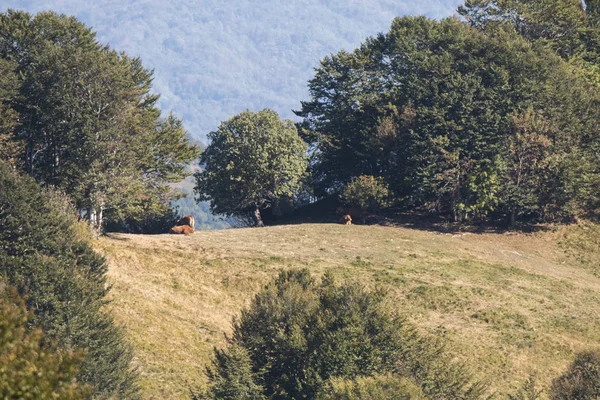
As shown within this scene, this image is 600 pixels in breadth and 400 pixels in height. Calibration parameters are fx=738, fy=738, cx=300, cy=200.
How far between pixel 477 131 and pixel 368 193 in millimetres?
13835

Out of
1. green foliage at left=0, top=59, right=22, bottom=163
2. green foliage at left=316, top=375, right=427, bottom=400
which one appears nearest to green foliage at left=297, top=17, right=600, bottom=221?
green foliage at left=0, top=59, right=22, bottom=163

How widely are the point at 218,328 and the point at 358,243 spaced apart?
76.8ft

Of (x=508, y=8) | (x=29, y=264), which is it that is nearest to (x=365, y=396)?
(x=29, y=264)

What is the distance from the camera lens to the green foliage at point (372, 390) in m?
33.0

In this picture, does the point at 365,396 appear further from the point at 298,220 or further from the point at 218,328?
the point at 298,220

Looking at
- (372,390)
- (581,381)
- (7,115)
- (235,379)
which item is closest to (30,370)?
(372,390)

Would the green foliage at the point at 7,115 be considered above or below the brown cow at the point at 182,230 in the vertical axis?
above

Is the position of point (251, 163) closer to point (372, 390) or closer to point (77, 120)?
point (77, 120)

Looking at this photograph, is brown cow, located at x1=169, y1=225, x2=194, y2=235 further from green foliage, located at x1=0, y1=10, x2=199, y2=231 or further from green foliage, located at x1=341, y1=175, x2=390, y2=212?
green foliage, located at x1=341, y1=175, x2=390, y2=212

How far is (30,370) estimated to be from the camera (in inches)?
735

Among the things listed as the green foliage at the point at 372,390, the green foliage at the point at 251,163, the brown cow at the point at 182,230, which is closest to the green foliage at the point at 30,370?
the green foliage at the point at 372,390

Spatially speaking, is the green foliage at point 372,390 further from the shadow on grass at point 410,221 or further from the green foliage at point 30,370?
the shadow on grass at point 410,221

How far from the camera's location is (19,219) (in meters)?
44.0

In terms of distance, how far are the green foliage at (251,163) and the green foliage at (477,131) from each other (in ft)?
30.1
